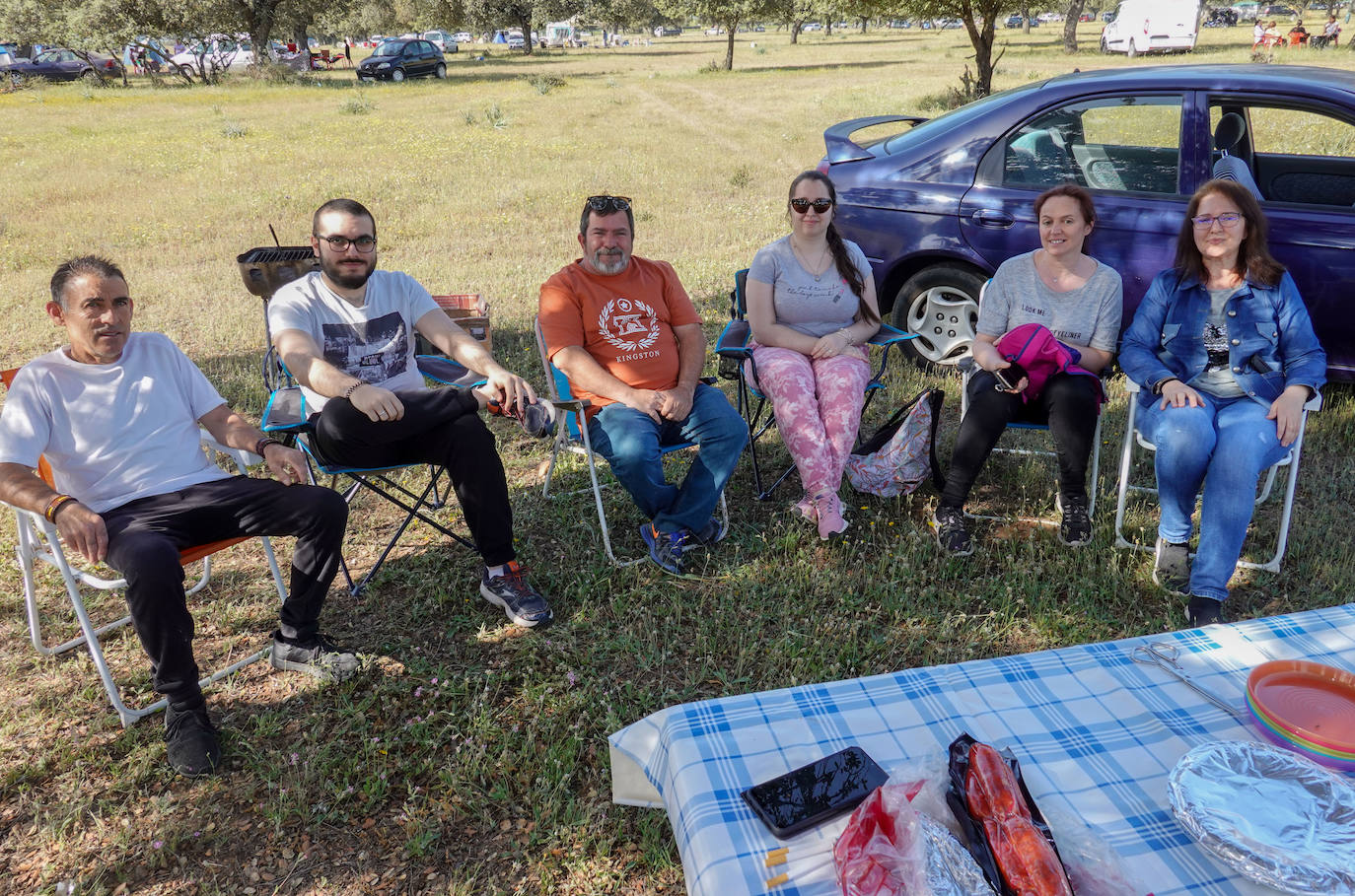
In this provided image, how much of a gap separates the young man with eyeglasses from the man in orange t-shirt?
36 centimetres

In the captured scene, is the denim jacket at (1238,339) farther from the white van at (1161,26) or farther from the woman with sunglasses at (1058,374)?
the white van at (1161,26)

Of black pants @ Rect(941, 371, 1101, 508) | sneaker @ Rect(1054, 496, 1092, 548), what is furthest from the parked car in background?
sneaker @ Rect(1054, 496, 1092, 548)

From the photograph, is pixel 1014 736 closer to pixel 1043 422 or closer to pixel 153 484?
pixel 1043 422

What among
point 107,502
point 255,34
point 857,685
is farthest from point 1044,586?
point 255,34

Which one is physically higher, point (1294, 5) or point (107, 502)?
point (1294, 5)

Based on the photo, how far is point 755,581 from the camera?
347 cm

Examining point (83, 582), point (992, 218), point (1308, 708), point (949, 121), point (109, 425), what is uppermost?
point (949, 121)

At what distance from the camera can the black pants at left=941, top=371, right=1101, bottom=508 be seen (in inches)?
141

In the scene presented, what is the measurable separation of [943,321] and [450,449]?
3083mm

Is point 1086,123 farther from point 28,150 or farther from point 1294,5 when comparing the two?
point 1294,5

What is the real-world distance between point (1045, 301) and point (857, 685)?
2.46 meters

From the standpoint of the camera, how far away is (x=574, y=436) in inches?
157

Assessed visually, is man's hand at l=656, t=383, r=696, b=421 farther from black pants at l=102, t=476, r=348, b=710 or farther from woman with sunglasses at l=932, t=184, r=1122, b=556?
black pants at l=102, t=476, r=348, b=710

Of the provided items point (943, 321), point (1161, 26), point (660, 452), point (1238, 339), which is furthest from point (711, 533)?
point (1161, 26)
